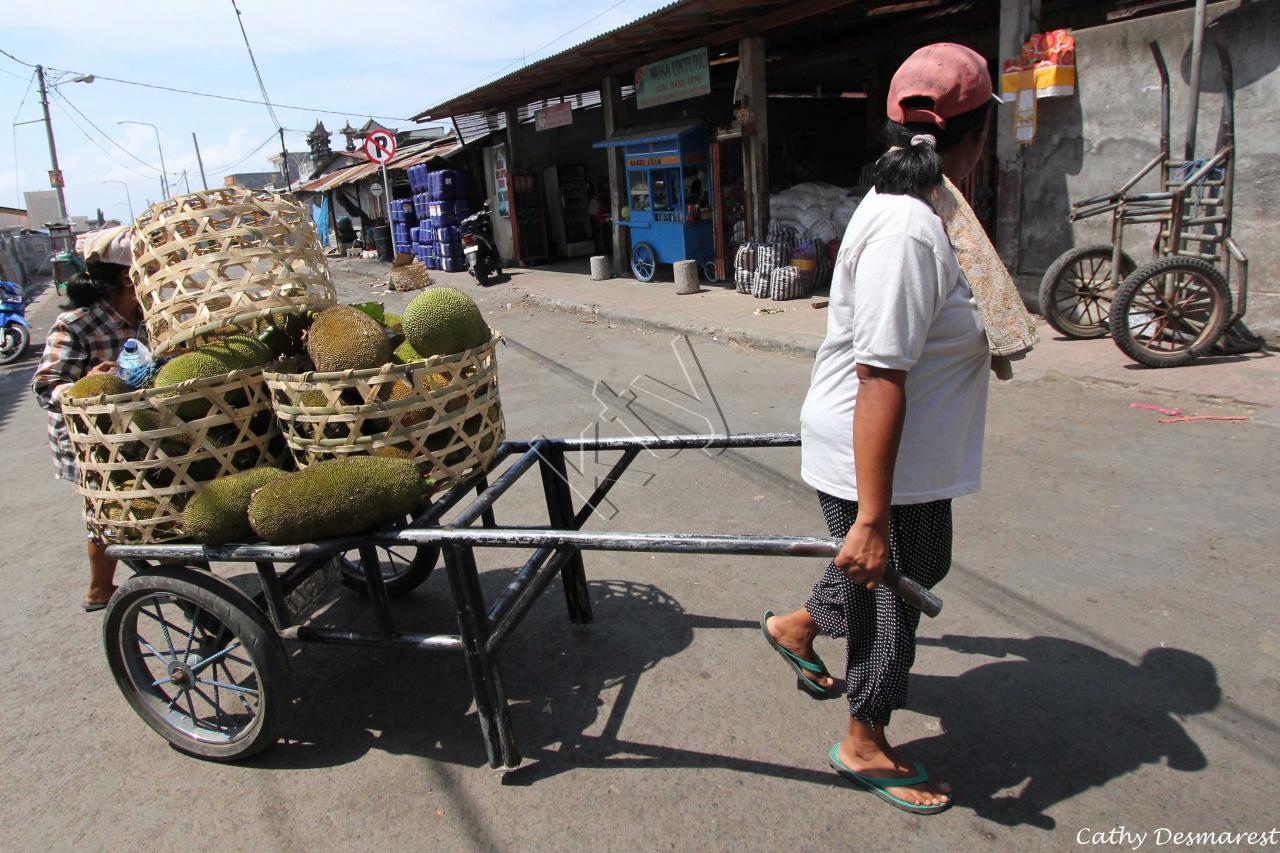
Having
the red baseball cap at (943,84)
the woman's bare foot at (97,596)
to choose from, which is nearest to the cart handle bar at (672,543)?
the red baseball cap at (943,84)

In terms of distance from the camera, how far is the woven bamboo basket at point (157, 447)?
→ 213cm

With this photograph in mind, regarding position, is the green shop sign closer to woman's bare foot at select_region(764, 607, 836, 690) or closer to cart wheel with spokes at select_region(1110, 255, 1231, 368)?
cart wheel with spokes at select_region(1110, 255, 1231, 368)

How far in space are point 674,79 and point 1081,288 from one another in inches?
257

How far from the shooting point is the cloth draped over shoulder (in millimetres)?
1729

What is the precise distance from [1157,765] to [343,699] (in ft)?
7.80

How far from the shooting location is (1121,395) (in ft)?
17.0

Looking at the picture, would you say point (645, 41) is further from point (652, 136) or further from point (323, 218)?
point (323, 218)

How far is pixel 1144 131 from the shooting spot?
20.7ft

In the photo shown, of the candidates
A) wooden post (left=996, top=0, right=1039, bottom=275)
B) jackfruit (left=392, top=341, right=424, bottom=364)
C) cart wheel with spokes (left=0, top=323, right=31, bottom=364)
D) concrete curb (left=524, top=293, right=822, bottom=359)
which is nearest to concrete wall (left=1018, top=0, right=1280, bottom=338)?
wooden post (left=996, top=0, right=1039, bottom=275)

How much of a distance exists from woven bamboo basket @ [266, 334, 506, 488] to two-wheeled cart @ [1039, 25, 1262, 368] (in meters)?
4.88

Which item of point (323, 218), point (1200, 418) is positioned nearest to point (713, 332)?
point (1200, 418)

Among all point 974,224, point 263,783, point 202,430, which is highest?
point 974,224

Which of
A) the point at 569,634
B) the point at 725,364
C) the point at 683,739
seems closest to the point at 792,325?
the point at 725,364

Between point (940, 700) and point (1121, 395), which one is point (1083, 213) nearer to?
point (1121, 395)
